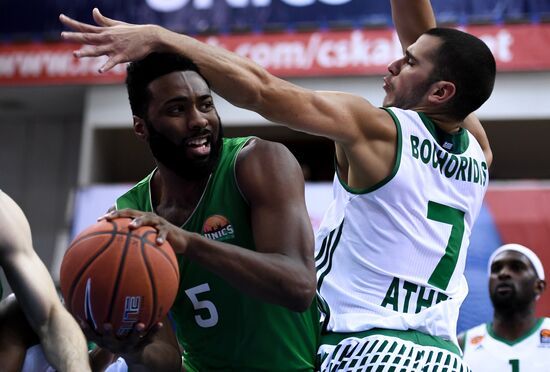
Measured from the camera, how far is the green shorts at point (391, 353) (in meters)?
3.26

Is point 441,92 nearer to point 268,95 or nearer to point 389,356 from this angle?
point 268,95

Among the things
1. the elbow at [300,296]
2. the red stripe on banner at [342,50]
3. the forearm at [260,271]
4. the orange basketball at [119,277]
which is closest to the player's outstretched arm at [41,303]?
the orange basketball at [119,277]

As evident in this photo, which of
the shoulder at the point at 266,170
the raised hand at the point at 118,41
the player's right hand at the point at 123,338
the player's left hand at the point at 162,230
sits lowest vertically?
the player's right hand at the point at 123,338

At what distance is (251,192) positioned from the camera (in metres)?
3.35

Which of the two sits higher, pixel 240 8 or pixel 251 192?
pixel 240 8

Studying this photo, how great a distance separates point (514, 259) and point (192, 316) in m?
4.41

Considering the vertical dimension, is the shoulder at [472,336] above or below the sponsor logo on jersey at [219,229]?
below

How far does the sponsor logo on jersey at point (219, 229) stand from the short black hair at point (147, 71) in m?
0.50

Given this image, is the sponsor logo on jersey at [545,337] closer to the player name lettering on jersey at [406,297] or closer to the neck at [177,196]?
the player name lettering on jersey at [406,297]

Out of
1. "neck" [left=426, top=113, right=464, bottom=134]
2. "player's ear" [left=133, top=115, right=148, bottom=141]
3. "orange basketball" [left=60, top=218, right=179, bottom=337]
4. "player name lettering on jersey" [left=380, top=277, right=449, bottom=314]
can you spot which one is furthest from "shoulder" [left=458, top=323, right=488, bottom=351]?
"orange basketball" [left=60, top=218, right=179, bottom=337]

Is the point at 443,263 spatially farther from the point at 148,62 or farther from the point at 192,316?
the point at 148,62

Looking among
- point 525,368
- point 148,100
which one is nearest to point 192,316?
point 148,100

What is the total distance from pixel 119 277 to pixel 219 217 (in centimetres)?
65

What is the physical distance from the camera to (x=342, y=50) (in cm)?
1123
